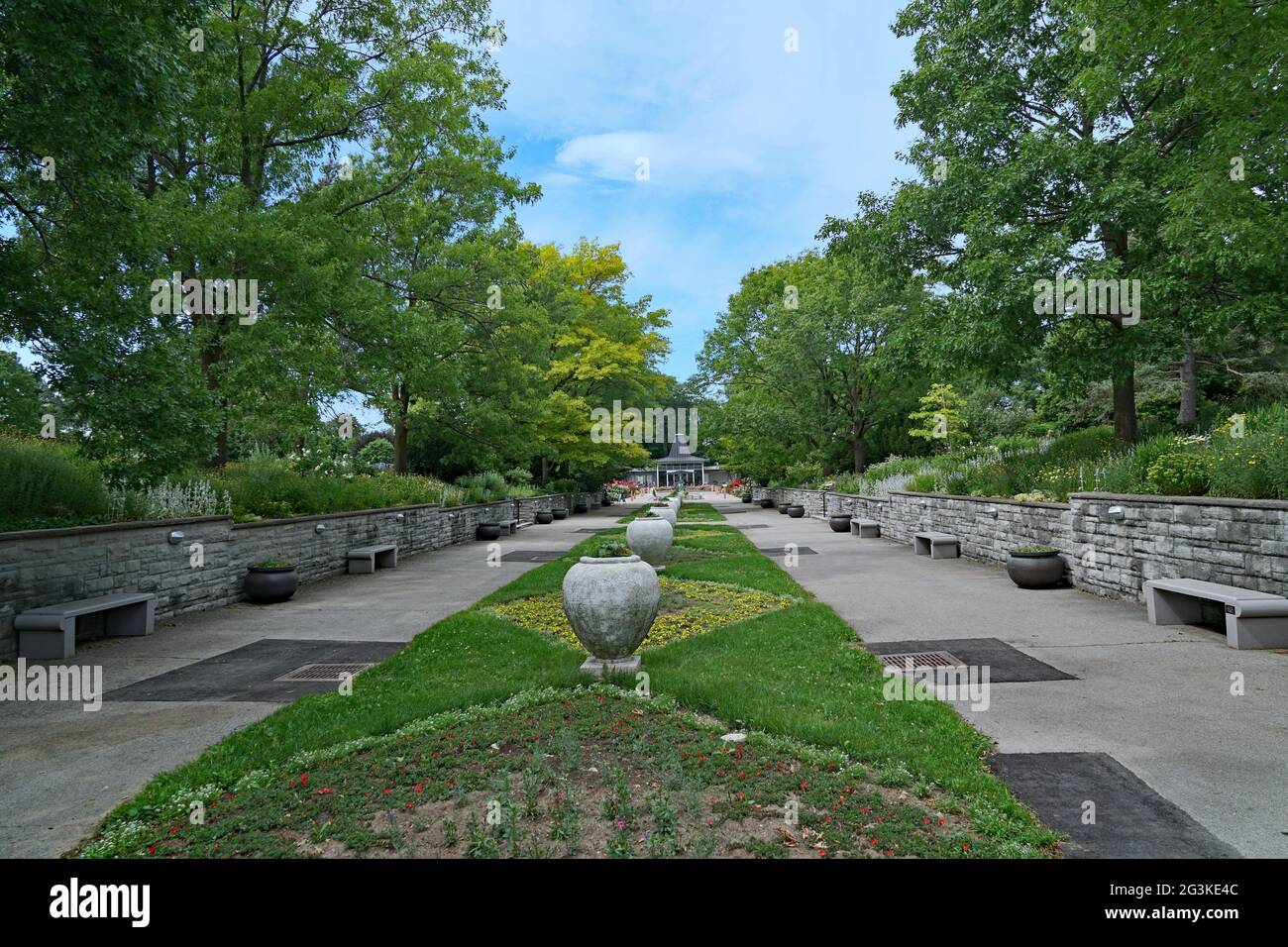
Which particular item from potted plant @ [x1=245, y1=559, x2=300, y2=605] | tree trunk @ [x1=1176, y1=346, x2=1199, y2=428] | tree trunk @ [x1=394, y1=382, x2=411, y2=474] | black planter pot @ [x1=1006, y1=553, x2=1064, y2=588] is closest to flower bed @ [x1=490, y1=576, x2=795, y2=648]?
potted plant @ [x1=245, y1=559, x2=300, y2=605]

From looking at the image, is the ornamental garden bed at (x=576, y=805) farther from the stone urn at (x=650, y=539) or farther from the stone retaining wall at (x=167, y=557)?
the stone urn at (x=650, y=539)

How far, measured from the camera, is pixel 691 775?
384 centimetres

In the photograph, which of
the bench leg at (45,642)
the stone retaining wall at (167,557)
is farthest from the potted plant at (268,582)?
the bench leg at (45,642)

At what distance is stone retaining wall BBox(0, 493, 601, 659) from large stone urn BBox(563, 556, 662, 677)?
6131 mm

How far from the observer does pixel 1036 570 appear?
33.0ft

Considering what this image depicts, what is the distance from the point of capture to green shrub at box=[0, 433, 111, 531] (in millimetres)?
8008

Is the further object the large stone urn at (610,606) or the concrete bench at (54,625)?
the concrete bench at (54,625)

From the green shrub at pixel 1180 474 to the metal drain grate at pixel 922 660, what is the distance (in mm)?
4545

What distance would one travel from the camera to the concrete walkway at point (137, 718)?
3668 millimetres

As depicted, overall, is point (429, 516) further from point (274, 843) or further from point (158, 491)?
point (274, 843)

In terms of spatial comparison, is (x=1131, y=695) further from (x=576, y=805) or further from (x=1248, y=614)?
(x=576, y=805)

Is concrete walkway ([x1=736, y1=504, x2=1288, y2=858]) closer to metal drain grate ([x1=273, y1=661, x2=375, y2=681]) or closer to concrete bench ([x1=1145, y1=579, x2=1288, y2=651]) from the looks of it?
concrete bench ([x1=1145, y1=579, x2=1288, y2=651])

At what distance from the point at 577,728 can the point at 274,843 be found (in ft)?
6.34

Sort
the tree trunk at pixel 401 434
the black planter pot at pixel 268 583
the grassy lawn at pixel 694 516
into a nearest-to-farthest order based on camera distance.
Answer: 1. the black planter pot at pixel 268 583
2. the tree trunk at pixel 401 434
3. the grassy lawn at pixel 694 516
